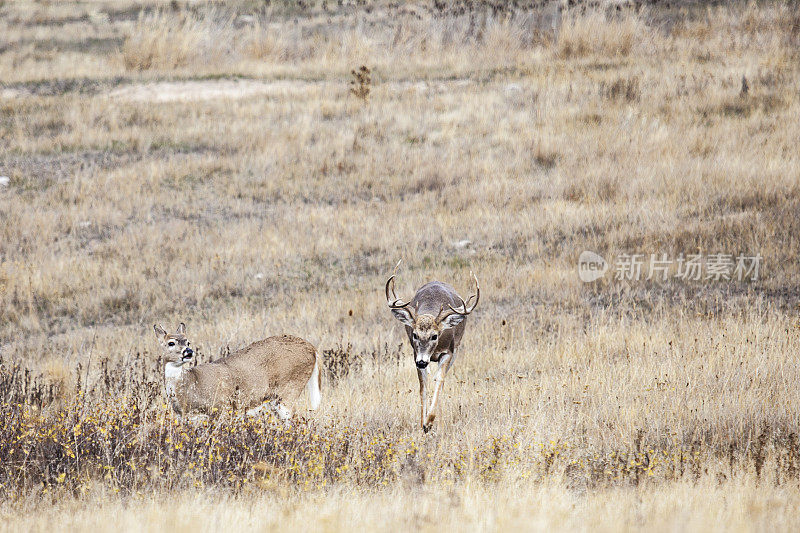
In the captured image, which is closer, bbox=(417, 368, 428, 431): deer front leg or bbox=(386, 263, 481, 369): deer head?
bbox=(386, 263, 481, 369): deer head

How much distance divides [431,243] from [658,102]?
8.20m

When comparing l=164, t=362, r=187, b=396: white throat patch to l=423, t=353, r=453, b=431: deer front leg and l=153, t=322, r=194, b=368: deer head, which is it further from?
l=423, t=353, r=453, b=431: deer front leg

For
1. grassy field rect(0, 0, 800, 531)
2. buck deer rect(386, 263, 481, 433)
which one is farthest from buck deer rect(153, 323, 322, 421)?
buck deer rect(386, 263, 481, 433)

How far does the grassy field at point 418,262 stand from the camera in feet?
19.4

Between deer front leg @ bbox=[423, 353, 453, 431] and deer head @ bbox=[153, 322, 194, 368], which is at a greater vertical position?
deer head @ bbox=[153, 322, 194, 368]

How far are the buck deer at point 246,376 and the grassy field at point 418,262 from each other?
10.7 inches

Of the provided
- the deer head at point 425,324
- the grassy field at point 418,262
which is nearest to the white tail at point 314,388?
the grassy field at point 418,262

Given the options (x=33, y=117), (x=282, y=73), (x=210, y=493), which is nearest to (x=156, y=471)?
(x=210, y=493)

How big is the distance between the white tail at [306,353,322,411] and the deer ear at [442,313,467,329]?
4.60 feet

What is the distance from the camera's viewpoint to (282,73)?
84.6 ft

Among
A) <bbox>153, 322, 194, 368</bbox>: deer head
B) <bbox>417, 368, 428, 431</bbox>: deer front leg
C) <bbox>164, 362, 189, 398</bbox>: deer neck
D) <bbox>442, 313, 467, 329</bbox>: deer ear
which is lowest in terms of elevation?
<bbox>417, 368, 428, 431</bbox>: deer front leg

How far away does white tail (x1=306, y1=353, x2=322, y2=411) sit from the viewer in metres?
7.84

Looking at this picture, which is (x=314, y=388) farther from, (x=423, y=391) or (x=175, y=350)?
(x=175, y=350)

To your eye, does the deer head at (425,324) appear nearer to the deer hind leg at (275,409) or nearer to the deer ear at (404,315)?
the deer ear at (404,315)
